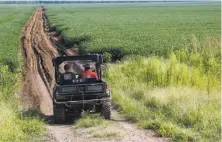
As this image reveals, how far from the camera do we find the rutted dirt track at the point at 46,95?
10328 millimetres

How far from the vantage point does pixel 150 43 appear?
27922mm

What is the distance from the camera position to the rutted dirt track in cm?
1033

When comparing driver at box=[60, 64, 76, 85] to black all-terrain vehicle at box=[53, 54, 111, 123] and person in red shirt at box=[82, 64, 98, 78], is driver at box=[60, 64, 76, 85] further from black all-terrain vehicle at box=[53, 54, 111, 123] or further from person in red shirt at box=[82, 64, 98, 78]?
person in red shirt at box=[82, 64, 98, 78]

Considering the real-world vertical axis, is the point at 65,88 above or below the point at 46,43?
above

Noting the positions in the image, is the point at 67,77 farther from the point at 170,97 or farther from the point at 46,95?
the point at 46,95

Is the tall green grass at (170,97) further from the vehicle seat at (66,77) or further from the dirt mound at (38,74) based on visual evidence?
the dirt mound at (38,74)

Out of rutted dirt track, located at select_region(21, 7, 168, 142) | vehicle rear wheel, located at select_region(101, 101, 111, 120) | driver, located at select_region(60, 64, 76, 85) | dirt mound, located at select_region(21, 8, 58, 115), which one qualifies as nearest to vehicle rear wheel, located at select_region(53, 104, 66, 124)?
rutted dirt track, located at select_region(21, 7, 168, 142)

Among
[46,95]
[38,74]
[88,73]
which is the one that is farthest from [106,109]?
[38,74]

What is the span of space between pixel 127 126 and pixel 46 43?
22.8m

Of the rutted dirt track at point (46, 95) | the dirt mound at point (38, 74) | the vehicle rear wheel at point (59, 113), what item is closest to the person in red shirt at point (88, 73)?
the vehicle rear wheel at point (59, 113)

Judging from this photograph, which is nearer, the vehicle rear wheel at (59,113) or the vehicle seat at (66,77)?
the vehicle rear wheel at (59,113)

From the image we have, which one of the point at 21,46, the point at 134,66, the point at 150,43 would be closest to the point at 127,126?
the point at 134,66

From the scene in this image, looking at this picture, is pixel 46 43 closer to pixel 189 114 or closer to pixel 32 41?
pixel 32 41

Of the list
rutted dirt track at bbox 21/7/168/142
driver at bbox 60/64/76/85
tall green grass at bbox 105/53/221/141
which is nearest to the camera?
rutted dirt track at bbox 21/7/168/142
